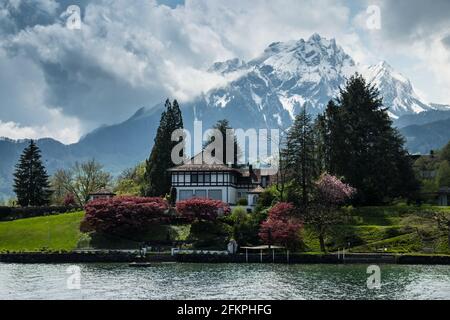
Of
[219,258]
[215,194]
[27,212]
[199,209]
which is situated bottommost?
[219,258]

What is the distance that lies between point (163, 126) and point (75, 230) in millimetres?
22751

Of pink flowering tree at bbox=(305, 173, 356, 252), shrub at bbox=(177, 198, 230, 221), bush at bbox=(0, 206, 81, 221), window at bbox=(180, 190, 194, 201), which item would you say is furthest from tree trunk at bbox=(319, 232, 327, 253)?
bush at bbox=(0, 206, 81, 221)

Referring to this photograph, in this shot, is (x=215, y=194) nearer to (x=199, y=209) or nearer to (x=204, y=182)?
(x=204, y=182)

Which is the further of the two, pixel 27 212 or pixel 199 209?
pixel 27 212

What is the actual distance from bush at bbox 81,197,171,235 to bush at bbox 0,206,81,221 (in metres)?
18.2

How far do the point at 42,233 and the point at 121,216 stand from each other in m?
11.8

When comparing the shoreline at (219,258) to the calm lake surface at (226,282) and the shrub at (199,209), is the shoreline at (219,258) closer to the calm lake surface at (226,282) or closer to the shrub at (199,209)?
the calm lake surface at (226,282)

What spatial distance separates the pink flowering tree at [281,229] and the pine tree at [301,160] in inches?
293

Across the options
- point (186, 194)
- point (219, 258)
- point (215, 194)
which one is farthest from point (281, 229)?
point (186, 194)

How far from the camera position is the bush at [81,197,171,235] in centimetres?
7219

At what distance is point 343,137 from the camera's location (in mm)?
80812

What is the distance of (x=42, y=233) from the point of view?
76.6 metres
